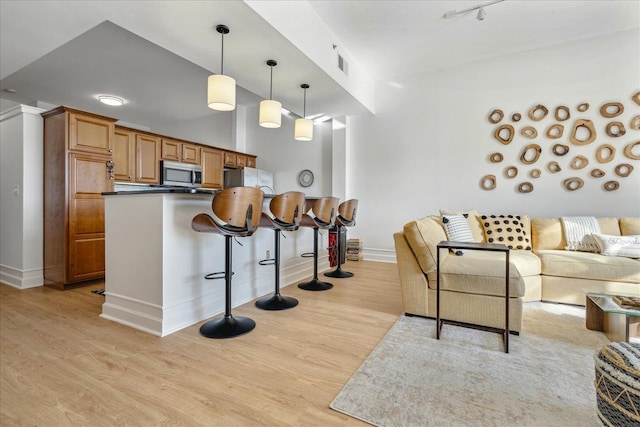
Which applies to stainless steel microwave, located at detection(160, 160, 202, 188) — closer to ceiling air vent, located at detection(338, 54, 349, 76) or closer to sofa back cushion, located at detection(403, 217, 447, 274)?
ceiling air vent, located at detection(338, 54, 349, 76)

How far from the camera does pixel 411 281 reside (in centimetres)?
243

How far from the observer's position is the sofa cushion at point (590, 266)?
8.36ft

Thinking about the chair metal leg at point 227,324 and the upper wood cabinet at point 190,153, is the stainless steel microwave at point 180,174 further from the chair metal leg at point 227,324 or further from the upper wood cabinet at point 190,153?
the chair metal leg at point 227,324

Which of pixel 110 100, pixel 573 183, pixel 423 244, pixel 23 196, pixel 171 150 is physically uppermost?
pixel 110 100

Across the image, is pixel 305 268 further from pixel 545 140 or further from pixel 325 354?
pixel 545 140

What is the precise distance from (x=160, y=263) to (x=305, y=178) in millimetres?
3652

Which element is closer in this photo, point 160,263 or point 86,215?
point 160,263

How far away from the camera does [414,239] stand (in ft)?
7.63

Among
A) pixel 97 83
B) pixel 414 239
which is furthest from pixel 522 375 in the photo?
pixel 97 83

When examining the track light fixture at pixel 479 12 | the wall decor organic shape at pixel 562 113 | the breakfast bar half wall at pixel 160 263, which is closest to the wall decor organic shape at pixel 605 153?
the wall decor organic shape at pixel 562 113

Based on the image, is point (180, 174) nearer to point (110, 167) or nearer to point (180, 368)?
point (110, 167)

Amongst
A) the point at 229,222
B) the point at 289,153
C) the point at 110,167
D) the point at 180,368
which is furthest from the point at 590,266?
the point at 110,167

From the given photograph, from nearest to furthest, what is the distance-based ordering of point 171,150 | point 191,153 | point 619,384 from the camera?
point 619,384 → point 171,150 → point 191,153

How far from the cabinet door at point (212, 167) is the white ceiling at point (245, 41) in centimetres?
109
